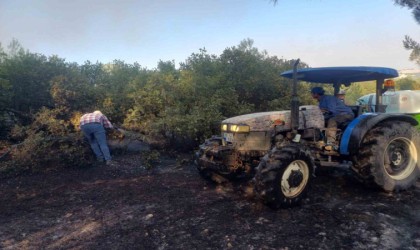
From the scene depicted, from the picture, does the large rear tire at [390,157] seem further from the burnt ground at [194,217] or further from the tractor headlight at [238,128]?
the tractor headlight at [238,128]

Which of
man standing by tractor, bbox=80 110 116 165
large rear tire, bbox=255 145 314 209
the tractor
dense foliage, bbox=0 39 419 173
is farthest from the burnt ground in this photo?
dense foliage, bbox=0 39 419 173

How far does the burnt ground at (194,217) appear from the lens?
3.81 m

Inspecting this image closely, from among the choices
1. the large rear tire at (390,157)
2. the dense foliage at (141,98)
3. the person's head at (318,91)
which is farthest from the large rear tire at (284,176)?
the dense foliage at (141,98)

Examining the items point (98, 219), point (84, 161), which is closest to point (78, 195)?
point (98, 219)

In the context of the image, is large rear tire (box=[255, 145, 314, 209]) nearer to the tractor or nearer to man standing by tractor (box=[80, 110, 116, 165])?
the tractor

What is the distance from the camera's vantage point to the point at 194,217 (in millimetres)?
4570

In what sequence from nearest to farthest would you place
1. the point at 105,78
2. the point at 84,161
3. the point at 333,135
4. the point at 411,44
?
the point at 333,135
the point at 84,161
the point at 105,78
the point at 411,44

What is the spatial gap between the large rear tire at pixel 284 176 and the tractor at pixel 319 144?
16mm

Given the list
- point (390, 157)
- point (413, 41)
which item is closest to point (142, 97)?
point (390, 157)

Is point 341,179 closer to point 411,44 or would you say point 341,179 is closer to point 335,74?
point 335,74

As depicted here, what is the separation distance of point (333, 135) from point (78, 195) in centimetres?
469

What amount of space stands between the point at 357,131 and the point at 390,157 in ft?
2.88

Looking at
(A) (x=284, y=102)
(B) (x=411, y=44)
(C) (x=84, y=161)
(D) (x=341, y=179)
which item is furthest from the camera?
(B) (x=411, y=44)

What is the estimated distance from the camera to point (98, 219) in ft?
15.2
